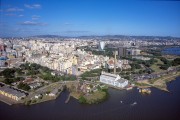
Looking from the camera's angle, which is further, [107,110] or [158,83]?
[158,83]

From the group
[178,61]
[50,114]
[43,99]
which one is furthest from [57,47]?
[50,114]

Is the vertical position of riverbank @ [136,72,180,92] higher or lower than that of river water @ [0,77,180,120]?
higher

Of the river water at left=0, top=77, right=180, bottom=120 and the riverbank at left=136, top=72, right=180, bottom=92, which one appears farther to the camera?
the riverbank at left=136, top=72, right=180, bottom=92

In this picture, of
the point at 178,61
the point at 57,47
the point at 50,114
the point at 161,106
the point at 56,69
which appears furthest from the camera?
the point at 57,47

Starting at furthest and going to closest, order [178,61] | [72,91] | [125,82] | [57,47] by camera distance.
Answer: [57,47], [178,61], [125,82], [72,91]

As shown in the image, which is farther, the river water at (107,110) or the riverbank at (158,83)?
the riverbank at (158,83)

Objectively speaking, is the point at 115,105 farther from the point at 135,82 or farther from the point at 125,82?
the point at 135,82

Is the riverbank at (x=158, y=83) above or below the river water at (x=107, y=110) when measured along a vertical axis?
above

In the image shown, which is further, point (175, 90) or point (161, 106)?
point (175, 90)
